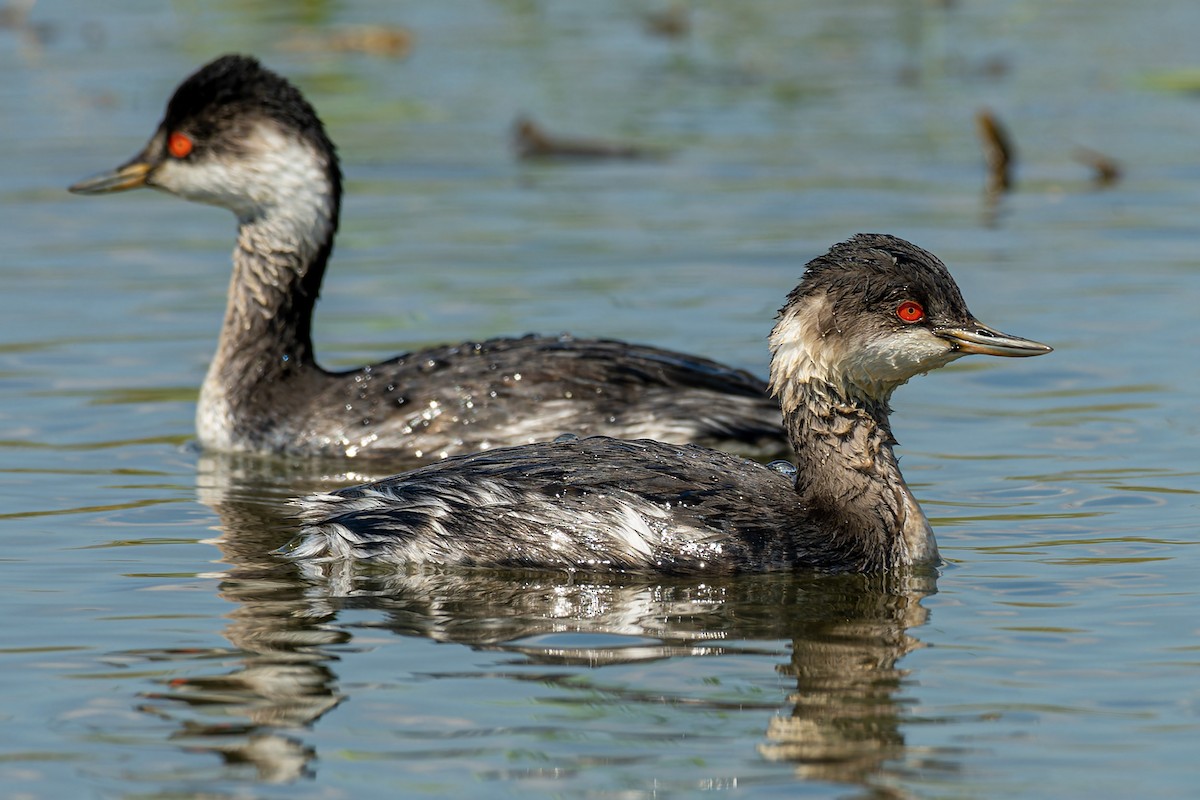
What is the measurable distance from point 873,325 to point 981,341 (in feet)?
1.37

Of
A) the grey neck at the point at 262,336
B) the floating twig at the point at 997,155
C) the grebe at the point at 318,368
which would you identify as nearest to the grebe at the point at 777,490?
the grebe at the point at 318,368

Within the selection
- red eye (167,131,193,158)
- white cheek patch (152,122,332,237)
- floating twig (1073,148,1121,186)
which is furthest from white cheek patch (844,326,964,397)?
floating twig (1073,148,1121,186)

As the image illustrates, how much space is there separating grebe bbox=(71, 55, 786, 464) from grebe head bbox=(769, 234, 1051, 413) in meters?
1.86

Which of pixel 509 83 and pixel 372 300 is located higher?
pixel 509 83

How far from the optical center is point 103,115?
19.1 m

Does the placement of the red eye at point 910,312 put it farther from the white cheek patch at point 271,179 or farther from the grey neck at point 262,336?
the white cheek patch at point 271,179

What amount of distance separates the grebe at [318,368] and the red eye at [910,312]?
2.08 metres

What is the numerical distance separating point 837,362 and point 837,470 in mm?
425

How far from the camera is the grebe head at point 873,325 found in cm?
812

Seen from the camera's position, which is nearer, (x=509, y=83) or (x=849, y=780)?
(x=849, y=780)

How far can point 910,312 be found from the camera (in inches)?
320

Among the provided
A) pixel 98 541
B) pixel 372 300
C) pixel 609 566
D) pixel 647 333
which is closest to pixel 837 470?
pixel 609 566

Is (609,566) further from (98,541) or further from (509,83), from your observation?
(509,83)

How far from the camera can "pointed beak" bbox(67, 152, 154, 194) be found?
11508mm
